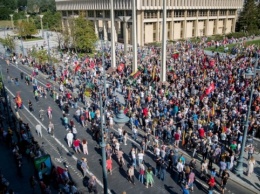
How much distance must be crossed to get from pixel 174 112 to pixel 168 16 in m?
47.9

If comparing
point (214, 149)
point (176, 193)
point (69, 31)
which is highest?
point (69, 31)

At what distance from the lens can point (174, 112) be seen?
73.6 feet

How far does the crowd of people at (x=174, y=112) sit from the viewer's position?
51.3 ft

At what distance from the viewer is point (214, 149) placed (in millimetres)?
15812

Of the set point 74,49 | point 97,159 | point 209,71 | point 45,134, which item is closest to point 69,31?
point 74,49

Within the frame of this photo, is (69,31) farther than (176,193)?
Yes

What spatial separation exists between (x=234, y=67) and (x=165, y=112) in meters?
14.2

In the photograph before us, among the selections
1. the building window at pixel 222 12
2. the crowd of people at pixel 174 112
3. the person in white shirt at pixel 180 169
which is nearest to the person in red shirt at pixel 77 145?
the crowd of people at pixel 174 112

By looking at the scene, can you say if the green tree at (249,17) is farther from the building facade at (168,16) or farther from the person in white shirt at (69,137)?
the person in white shirt at (69,137)

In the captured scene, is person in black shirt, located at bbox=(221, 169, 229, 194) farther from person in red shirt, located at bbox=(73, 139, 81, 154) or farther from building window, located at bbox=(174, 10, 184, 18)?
building window, located at bbox=(174, 10, 184, 18)

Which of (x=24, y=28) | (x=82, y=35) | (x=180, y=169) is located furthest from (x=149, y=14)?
(x=180, y=169)

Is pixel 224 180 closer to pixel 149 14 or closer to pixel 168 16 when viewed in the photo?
pixel 149 14

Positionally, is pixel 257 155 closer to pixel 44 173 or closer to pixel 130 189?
pixel 130 189

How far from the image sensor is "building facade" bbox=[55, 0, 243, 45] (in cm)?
6047
